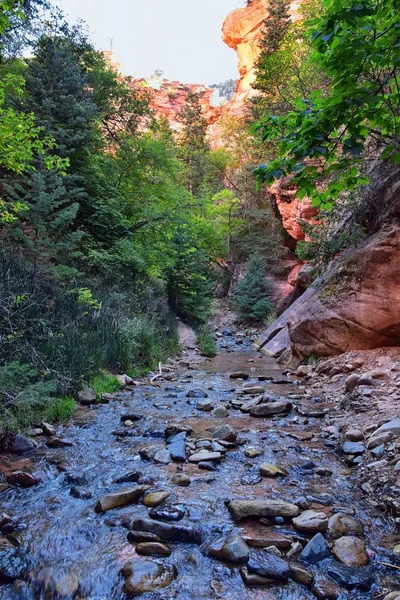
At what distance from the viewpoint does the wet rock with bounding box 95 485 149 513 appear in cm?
263

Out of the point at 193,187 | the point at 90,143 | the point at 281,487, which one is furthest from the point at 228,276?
the point at 281,487

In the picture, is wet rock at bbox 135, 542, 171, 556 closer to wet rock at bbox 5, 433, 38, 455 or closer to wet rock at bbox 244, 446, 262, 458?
wet rock at bbox 244, 446, 262, 458

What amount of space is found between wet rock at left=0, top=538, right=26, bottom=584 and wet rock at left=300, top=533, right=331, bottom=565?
5.52 ft

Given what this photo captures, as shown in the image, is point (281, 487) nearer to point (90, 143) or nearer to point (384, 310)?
point (384, 310)

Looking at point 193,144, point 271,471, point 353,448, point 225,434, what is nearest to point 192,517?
point 271,471

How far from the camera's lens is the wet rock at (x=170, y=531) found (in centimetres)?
230

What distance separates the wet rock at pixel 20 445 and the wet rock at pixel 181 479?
5.59 feet

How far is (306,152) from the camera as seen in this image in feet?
7.52

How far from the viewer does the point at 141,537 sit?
226cm

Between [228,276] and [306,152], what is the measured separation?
25.4m

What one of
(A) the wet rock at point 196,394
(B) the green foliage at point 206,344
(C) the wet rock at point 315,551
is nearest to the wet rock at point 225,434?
(C) the wet rock at point 315,551

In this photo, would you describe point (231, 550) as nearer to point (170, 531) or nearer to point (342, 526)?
point (170, 531)

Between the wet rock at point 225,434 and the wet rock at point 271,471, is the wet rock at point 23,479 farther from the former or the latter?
the wet rock at point 271,471

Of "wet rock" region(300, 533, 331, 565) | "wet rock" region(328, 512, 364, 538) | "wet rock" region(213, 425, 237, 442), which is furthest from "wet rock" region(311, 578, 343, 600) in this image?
"wet rock" region(213, 425, 237, 442)
